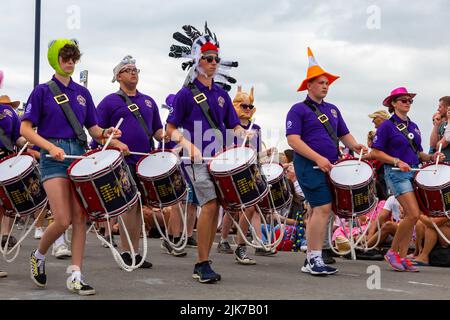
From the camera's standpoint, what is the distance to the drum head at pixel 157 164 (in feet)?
23.3

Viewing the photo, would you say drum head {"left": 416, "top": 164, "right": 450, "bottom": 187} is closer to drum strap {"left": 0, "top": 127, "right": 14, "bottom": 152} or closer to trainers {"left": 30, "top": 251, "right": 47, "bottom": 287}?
trainers {"left": 30, "top": 251, "right": 47, "bottom": 287}

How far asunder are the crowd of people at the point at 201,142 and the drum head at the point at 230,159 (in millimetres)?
115

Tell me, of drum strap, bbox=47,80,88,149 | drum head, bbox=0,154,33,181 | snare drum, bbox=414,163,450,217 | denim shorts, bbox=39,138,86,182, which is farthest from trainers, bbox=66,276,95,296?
snare drum, bbox=414,163,450,217

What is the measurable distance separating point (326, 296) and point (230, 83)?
2.63 metres

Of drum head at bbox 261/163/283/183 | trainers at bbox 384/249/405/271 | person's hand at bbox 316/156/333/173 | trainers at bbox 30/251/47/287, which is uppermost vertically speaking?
person's hand at bbox 316/156/333/173

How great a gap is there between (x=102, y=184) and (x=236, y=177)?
49.6 inches

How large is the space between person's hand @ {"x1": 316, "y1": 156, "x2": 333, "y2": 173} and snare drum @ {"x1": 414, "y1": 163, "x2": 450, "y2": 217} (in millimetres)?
1208

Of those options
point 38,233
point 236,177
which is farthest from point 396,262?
point 38,233

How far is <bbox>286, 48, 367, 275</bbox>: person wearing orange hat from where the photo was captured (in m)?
6.75

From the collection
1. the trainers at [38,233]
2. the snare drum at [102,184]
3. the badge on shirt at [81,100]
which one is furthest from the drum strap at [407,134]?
the trainers at [38,233]

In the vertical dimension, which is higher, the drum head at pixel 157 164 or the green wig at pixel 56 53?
the green wig at pixel 56 53

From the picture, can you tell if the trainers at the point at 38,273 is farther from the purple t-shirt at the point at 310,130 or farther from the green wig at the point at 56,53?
the purple t-shirt at the point at 310,130

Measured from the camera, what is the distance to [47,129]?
18.3 feet
